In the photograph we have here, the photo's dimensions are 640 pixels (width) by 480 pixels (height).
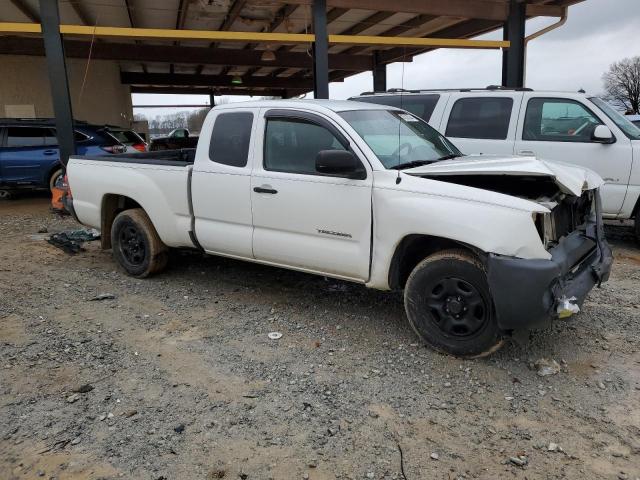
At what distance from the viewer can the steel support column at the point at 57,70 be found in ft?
26.1

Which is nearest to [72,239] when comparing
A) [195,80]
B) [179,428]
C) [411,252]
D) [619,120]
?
[179,428]

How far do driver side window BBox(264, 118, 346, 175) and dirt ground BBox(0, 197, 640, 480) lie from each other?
131 cm

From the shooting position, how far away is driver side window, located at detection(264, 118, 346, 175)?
435 centimetres

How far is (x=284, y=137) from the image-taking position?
4.59 m

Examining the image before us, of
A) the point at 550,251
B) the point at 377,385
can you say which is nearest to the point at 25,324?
the point at 377,385

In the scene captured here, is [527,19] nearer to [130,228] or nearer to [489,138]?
[489,138]

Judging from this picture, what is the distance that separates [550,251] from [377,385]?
4.79 ft

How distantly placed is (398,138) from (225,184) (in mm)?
1586

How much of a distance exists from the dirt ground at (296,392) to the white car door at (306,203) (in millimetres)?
597

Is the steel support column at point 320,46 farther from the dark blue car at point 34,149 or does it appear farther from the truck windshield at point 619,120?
the dark blue car at point 34,149

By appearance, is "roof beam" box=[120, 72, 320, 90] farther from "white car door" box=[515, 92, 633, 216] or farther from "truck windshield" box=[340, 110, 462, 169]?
"truck windshield" box=[340, 110, 462, 169]

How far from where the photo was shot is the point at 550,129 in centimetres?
677

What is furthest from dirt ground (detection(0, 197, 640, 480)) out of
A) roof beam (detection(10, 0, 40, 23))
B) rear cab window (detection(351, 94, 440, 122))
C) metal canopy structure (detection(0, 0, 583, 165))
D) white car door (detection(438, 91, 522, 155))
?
roof beam (detection(10, 0, 40, 23))

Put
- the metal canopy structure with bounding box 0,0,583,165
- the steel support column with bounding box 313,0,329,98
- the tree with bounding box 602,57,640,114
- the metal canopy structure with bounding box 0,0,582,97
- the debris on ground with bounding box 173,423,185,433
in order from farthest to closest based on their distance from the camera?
the tree with bounding box 602,57,640,114 < the metal canopy structure with bounding box 0,0,582,97 < the steel support column with bounding box 313,0,329,98 < the metal canopy structure with bounding box 0,0,583,165 < the debris on ground with bounding box 173,423,185,433
